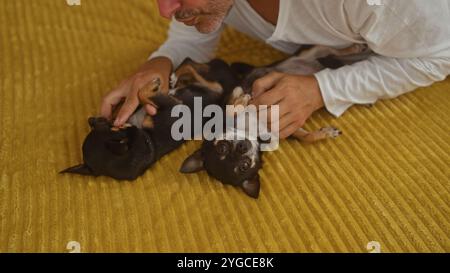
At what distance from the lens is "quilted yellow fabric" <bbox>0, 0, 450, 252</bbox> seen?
39.0 inches

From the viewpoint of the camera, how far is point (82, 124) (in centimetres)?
131

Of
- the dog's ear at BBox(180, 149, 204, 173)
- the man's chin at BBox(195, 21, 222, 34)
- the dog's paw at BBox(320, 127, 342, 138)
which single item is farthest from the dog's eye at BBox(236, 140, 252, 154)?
the man's chin at BBox(195, 21, 222, 34)

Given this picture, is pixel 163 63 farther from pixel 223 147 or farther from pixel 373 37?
pixel 373 37

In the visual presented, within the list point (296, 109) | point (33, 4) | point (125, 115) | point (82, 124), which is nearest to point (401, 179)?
point (296, 109)

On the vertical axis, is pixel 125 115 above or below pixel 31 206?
above

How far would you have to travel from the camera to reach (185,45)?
1.49 meters

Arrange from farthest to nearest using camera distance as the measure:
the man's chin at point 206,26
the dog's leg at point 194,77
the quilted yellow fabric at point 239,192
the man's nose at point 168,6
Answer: the dog's leg at point 194,77
the man's chin at point 206,26
the man's nose at point 168,6
the quilted yellow fabric at point 239,192

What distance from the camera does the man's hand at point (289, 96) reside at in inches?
47.5

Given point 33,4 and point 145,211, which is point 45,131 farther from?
point 33,4

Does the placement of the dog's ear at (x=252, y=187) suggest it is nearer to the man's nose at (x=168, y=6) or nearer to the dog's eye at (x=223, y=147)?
the dog's eye at (x=223, y=147)

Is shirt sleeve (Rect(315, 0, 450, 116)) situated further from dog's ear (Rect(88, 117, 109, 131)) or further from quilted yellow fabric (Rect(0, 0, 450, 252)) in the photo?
dog's ear (Rect(88, 117, 109, 131))

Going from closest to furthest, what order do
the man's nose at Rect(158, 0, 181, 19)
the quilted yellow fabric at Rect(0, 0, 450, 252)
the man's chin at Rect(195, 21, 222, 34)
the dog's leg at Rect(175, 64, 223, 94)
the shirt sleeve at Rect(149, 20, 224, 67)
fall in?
the quilted yellow fabric at Rect(0, 0, 450, 252)
the man's nose at Rect(158, 0, 181, 19)
the man's chin at Rect(195, 21, 222, 34)
the dog's leg at Rect(175, 64, 223, 94)
the shirt sleeve at Rect(149, 20, 224, 67)

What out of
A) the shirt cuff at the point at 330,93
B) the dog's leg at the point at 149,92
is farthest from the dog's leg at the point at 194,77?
the shirt cuff at the point at 330,93
